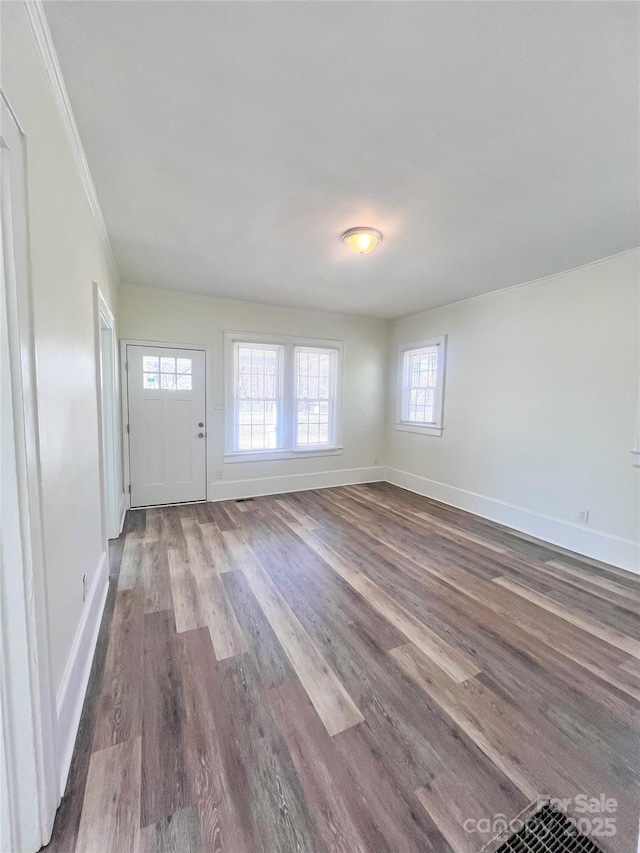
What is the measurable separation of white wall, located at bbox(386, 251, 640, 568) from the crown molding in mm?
3866

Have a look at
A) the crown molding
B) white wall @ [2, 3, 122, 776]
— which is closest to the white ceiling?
the crown molding

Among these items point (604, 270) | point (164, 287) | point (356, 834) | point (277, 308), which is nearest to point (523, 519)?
point (604, 270)

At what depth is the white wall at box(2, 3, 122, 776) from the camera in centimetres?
113

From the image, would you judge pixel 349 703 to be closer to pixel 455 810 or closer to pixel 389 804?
pixel 389 804

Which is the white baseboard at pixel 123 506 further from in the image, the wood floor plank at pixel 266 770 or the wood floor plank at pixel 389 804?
the wood floor plank at pixel 389 804

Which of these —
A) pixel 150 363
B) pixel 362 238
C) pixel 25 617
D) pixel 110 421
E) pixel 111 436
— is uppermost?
pixel 362 238

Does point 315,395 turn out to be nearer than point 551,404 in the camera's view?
No

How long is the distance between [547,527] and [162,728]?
3.59 metres

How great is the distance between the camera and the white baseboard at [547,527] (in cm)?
291

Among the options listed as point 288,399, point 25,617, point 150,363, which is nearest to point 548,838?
point 25,617

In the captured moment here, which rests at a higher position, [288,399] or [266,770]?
[288,399]

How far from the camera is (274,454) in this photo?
4953 millimetres

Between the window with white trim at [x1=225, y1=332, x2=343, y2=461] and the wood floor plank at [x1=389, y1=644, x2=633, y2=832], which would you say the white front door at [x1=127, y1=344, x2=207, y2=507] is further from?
the wood floor plank at [x1=389, y1=644, x2=633, y2=832]

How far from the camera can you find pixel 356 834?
3.58ft
